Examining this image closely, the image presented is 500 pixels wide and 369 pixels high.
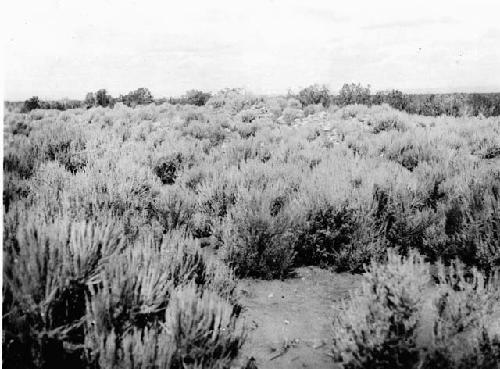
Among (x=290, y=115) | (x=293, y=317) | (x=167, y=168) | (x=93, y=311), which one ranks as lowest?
(x=293, y=317)

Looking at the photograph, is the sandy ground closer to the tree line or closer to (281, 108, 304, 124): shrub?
(281, 108, 304, 124): shrub

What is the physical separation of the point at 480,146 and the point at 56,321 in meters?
11.6

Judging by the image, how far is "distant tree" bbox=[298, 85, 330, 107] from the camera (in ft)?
87.2

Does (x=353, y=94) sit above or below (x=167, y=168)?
above

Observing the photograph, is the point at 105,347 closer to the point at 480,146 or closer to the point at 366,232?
the point at 366,232

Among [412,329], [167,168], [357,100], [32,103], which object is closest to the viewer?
[412,329]

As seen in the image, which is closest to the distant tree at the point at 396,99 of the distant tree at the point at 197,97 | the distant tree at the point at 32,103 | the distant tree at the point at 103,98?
the distant tree at the point at 197,97

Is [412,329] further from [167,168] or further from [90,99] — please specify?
[90,99]

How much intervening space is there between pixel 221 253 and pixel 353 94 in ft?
76.2

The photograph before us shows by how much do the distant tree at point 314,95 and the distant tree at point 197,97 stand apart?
6871mm

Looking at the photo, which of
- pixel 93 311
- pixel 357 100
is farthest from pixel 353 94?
pixel 93 311

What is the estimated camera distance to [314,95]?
27.2 meters

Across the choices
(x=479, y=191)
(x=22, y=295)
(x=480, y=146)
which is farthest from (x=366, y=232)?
(x=480, y=146)

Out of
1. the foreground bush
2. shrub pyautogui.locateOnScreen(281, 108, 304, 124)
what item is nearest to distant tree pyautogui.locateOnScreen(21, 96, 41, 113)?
shrub pyautogui.locateOnScreen(281, 108, 304, 124)
